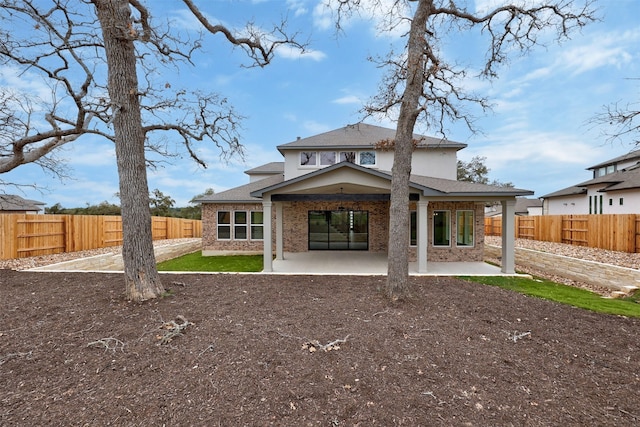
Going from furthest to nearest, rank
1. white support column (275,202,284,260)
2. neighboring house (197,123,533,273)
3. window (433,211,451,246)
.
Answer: white support column (275,202,284,260) < window (433,211,451,246) < neighboring house (197,123,533,273)

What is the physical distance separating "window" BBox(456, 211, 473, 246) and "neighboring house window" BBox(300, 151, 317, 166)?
6623mm

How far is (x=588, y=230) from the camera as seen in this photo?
15023mm

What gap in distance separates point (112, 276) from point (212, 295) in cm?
370

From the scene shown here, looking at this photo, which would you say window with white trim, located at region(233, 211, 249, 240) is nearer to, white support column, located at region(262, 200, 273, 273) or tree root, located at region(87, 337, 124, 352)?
white support column, located at region(262, 200, 273, 273)

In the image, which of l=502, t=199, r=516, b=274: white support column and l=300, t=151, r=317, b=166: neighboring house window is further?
l=300, t=151, r=317, b=166: neighboring house window

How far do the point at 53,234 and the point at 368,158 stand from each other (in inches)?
570

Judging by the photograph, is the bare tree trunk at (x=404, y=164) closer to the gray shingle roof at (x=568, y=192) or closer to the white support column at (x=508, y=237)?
the white support column at (x=508, y=237)

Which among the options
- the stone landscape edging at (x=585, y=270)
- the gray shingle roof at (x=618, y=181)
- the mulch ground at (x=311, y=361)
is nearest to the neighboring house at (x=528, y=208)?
the gray shingle roof at (x=618, y=181)

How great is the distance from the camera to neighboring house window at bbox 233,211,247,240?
14.7 meters

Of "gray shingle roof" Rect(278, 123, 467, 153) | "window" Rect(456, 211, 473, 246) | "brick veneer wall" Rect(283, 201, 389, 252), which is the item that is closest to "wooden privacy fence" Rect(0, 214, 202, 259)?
"brick veneer wall" Rect(283, 201, 389, 252)

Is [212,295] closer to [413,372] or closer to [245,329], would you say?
[245,329]

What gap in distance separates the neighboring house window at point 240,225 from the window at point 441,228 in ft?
28.7

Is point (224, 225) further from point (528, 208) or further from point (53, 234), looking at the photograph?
point (528, 208)

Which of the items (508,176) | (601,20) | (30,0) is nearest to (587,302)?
(601,20)
